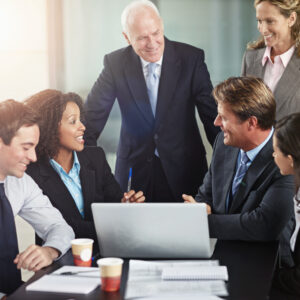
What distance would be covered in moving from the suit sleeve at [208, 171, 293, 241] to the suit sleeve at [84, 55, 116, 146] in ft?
4.75

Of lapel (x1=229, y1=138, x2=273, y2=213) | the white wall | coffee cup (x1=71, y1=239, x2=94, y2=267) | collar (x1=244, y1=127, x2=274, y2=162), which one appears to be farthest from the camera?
the white wall

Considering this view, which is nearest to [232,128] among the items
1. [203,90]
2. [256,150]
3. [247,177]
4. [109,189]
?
[256,150]

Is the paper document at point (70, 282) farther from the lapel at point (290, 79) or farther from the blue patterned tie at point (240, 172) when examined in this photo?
the lapel at point (290, 79)

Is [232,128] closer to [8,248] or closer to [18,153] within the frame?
[18,153]

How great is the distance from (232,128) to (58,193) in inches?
33.3

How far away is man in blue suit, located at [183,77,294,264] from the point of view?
7.47 feet

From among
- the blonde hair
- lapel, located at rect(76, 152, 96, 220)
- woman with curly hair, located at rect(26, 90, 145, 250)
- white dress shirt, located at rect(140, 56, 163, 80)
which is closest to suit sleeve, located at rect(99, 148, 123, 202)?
woman with curly hair, located at rect(26, 90, 145, 250)

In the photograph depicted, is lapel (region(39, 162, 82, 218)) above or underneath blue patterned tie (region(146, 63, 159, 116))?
underneath

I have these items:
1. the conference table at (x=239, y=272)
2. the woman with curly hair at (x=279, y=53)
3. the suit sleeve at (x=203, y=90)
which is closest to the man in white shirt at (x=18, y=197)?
the conference table at (x=239, y=272)

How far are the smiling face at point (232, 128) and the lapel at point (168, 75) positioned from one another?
2.76 feet

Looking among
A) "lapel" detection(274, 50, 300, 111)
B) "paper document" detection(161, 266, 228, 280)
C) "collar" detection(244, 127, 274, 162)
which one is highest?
"lapel" detection(274, 50, 300, 111)

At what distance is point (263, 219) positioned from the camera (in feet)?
7.43

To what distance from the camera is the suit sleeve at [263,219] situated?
2.25 meters

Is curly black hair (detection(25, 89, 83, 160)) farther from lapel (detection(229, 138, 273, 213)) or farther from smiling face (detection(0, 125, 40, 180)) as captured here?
lapel (detection(229, 138, 273, 213))
